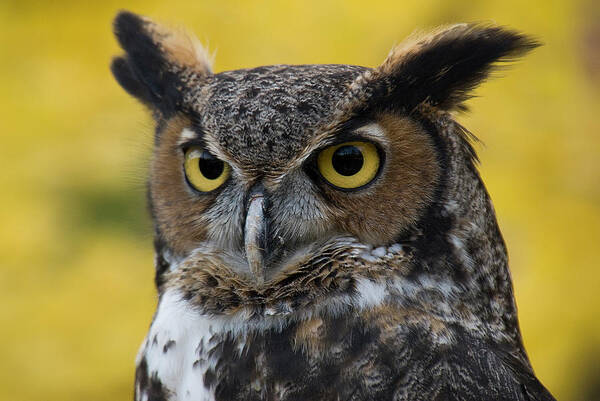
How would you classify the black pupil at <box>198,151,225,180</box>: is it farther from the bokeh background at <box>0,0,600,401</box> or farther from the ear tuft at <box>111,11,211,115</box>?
the bokeh background at <box>0,0,600,401</box>

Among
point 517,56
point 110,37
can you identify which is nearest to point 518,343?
point 517,56

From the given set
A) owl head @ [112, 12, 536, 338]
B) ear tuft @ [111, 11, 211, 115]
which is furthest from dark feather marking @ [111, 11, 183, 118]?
owl head @ [112, 12, 536, 338]

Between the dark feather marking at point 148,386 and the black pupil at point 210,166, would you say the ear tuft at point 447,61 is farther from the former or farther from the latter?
the dark feather marking at point 148,386

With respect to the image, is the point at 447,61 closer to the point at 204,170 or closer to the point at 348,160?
the point at 348,160

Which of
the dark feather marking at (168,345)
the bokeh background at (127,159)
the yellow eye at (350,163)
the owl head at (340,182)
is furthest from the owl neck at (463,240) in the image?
the bokeh background at (127,159)

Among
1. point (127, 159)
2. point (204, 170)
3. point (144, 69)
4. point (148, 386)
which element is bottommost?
point (148, 386)

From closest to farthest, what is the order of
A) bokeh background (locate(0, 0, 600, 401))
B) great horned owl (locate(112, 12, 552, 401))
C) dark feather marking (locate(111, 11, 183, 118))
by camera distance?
1. great horned owl (locate(112, 12, 552, 401))
2. dark feather marking (locate(111, 11, 183, 118))
3. bokeh background (locate(0, 0, 600, 401))

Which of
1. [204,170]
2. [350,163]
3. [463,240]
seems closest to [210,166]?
[204,170]
